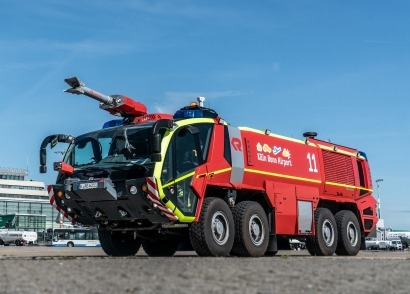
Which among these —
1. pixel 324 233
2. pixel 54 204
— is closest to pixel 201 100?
pixel 54 204

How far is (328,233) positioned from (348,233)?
42.3 inches

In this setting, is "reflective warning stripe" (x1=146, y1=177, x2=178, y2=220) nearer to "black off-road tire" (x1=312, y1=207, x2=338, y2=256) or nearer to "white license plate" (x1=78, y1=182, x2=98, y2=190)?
"white license plate" (x1=78, y1=182, x2=98, y2=190)

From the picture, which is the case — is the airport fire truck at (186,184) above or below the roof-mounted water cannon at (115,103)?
below

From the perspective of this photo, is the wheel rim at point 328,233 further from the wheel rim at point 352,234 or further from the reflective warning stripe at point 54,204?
the reflective warning stripe at point 54,204

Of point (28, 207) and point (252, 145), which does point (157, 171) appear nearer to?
point (252, 145)

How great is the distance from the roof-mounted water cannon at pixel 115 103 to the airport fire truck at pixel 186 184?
26mm

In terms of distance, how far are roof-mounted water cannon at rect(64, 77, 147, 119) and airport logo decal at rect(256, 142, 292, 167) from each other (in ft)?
9.87

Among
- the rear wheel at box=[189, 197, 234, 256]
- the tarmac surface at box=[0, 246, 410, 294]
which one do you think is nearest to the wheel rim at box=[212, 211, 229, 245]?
the rear wheel at box=[189, 197, 234, 256]

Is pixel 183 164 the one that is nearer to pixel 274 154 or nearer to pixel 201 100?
pixel 201 100

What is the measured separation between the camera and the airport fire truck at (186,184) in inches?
464

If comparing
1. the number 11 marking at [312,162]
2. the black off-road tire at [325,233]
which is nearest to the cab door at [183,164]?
the number 11 marking at [312,162]

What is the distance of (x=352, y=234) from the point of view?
17.4 meters

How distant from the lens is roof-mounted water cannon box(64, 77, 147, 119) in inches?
500

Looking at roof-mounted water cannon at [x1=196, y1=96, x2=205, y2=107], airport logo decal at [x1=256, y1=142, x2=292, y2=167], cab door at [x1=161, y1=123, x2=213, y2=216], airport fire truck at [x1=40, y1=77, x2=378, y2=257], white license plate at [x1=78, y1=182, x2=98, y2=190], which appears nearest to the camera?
cab door at [x1=161, y1=123, x2=213, y2=216]
